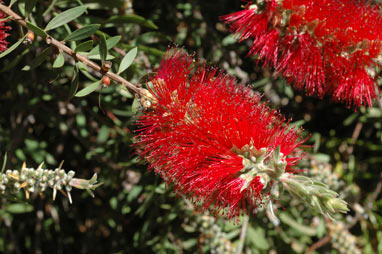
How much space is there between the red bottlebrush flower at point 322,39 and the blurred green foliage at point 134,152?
0.36 m

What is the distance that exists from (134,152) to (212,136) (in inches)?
27.8

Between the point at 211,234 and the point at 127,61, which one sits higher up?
the point at 127,61

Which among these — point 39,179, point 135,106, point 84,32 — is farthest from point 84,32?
point 39,179

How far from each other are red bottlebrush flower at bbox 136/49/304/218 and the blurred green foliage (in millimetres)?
445

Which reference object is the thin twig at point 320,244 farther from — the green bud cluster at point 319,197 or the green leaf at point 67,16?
the green leaf at point 67,16

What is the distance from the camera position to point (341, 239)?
2.34 m

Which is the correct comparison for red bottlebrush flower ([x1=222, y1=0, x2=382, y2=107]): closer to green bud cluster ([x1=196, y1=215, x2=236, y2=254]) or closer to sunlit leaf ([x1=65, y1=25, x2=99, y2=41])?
sunlit leaf ([x1=65, y1=25, x2=99, y2=41])

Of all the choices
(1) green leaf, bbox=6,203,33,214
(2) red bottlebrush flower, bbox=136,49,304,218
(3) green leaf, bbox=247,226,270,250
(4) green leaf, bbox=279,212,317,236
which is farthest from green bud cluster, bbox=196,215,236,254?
(1) green leaf, bbox=6,203,33,214

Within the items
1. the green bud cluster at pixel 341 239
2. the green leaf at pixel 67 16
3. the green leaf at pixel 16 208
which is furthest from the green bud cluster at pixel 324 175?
the green leaf at pixel 16 208

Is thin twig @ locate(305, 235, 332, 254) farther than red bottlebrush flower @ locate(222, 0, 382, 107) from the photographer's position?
Yes

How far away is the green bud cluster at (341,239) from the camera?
2.32 meters

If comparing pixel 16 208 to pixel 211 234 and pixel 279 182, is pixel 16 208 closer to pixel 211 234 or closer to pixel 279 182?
pixel 211 234

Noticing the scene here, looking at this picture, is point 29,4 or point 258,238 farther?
point 258,238

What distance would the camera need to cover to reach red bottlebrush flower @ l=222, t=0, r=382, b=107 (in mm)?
1850
